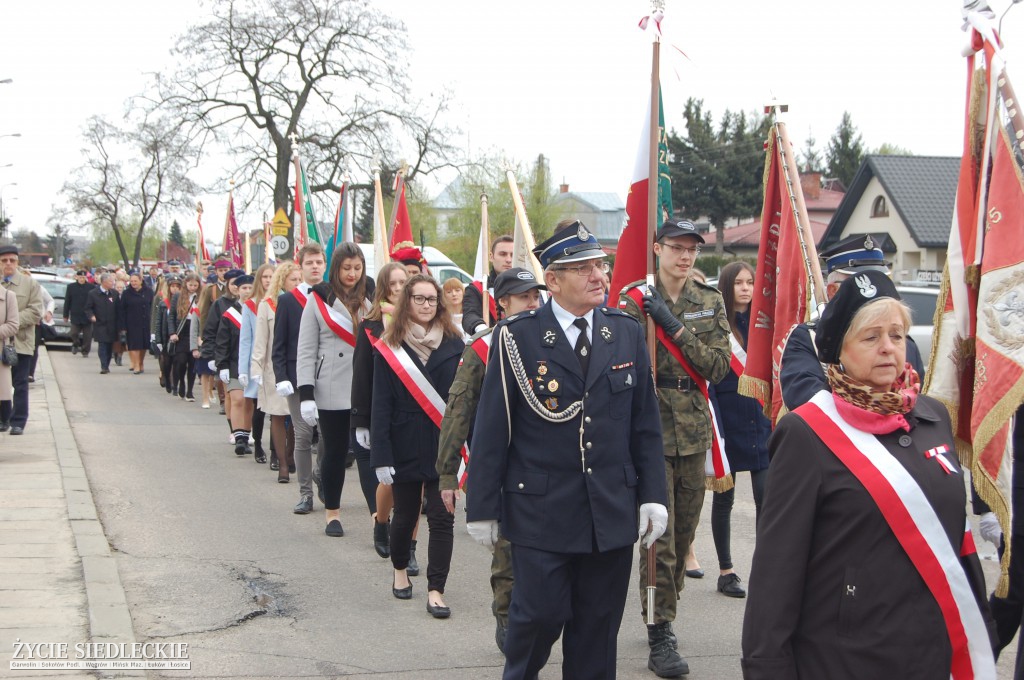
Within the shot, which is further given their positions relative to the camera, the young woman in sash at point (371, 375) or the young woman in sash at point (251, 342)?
the young woman in sash at point (251, 342)

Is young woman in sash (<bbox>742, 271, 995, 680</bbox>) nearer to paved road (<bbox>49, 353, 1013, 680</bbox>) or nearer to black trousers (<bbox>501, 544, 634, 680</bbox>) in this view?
black trousers (<bbox>501, 544, 634, 680</bbox>)

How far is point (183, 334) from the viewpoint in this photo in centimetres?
1745

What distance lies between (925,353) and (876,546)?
35.2 feet

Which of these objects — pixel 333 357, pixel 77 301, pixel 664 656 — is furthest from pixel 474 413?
pixel 77 301

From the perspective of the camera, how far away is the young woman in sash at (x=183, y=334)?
17.3m

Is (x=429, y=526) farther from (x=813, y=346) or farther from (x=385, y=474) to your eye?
(x=813, y=346)

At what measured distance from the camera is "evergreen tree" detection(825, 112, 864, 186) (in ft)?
240

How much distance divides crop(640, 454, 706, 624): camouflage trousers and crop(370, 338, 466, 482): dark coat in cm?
153

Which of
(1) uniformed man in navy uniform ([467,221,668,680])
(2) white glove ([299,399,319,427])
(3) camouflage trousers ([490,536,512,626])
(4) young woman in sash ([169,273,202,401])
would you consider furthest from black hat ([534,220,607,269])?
(4) young woman in sash ([169,273,202,401])

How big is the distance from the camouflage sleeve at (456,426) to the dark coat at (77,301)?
2103 cm

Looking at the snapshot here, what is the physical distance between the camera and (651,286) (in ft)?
17.9

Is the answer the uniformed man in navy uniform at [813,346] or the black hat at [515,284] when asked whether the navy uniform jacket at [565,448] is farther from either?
the black hat at [515,284]

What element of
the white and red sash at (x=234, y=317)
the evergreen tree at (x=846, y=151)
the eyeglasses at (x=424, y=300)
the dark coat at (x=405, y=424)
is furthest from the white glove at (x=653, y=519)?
the evergreen tree at (x=846, y=151)

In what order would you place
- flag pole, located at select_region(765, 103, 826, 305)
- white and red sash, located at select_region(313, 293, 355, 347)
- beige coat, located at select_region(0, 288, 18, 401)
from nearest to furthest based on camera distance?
flag pole, located at select_region(765, 103, 826, 305), white and red sash, located at select_region(313, 293, 355, 347), beige coat, located at select_region(0, 288, 18, 401)
